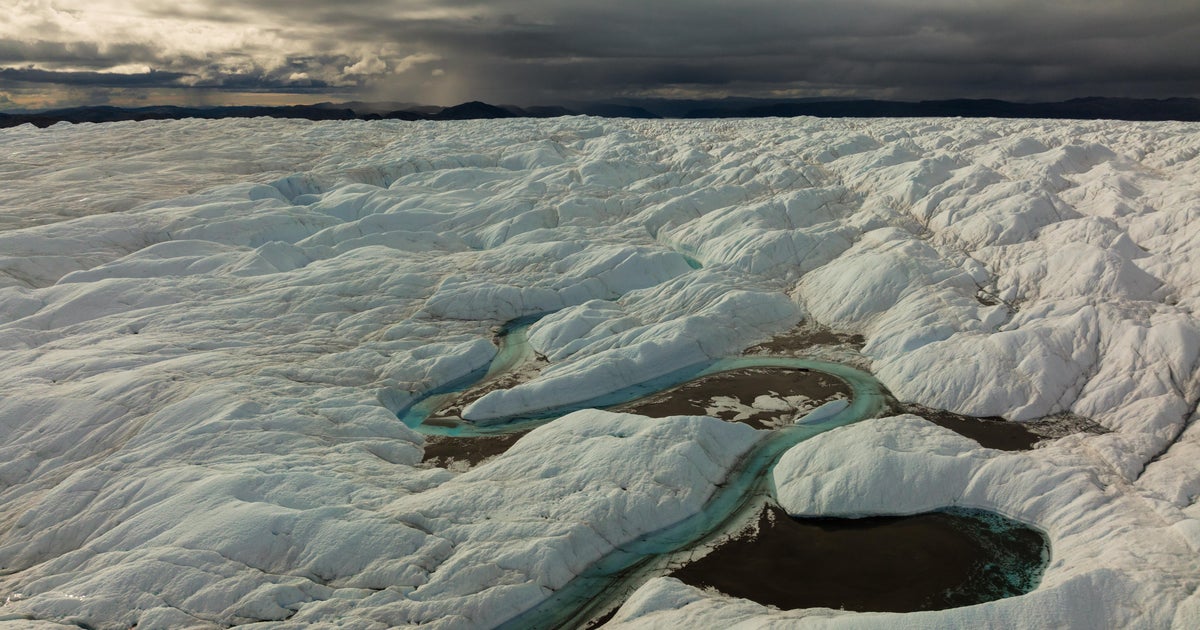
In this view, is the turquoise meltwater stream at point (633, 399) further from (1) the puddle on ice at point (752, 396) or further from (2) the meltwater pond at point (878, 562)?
(2) the meltwater pond at point (878, 562)

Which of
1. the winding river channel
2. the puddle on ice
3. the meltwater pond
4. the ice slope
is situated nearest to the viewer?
the meltwater pond

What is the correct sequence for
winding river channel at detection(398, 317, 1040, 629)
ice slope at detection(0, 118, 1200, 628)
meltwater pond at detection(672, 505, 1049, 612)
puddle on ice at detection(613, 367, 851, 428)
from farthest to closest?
puddle on ice at detection(613, 367, 851, 428), winding river channel at detection(398, 317, 1040, 629), ice slope at detection(0, 118, 1200, 628), meltwater pond at detection(672, 505, 1049, 612)

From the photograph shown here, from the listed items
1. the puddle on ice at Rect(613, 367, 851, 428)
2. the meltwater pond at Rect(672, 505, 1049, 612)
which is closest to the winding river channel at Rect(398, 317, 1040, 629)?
the puddle on ice at Rect(613, 367, 851, 428)

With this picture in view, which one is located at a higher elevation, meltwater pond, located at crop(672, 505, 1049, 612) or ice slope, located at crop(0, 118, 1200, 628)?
ice slope, located at crop(0, 118, 1200, 628)

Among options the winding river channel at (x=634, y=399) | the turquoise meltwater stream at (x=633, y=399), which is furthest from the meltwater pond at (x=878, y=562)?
the turquoise meltwater stream at (x=633, y=399)

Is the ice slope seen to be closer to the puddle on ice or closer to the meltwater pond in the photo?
the meltwater pond

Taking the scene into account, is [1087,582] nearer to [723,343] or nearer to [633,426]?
[633,426]

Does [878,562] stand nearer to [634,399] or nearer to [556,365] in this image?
[634,399]

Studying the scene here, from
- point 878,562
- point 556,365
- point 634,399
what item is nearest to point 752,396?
point 634,399
